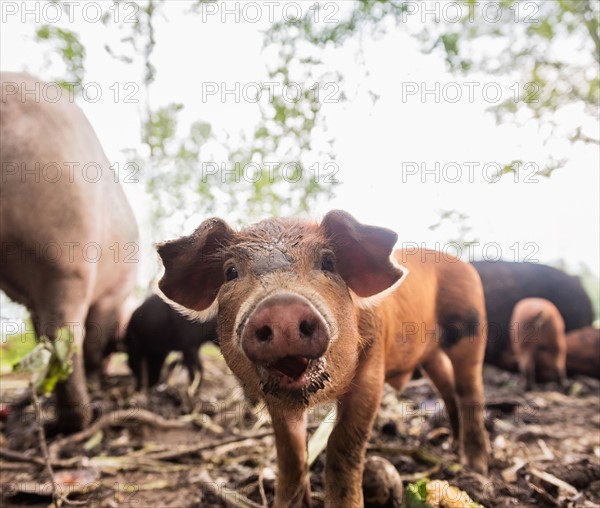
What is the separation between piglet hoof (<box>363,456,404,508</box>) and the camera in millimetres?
2504

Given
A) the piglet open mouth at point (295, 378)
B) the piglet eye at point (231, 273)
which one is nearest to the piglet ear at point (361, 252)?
the piglet eye at point (231, 273)

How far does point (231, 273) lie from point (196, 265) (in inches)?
11.6

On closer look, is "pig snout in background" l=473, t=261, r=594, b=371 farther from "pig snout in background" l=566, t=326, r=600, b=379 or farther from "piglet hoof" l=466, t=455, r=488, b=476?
"piglet hoof" l=466, t=455, r=488, b=476

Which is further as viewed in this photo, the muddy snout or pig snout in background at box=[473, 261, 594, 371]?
pig snout in background at box=[473, 261, 594, 371]

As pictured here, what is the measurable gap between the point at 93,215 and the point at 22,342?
4.82 ft

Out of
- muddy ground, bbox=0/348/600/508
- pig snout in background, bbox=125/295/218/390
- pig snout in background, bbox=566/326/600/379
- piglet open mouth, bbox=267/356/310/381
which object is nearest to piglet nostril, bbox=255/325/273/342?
piglet open mouth, bbox=267/356/310/381

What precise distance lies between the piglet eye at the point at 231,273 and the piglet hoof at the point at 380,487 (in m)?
1.26

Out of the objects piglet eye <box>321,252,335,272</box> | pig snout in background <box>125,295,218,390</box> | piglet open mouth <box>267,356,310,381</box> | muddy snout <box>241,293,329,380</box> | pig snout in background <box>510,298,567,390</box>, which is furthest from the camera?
pig snout in background <box>125,295,218,390</box>

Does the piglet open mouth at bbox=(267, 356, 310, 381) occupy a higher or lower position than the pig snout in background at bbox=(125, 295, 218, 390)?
higher

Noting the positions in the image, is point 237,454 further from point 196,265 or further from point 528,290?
point 528,290

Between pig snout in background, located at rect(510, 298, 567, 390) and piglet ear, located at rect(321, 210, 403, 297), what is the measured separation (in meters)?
5.04

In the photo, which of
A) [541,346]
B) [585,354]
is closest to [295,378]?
[541,346]

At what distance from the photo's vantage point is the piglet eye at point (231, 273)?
2.20 metres

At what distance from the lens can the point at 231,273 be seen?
2.22 metres
